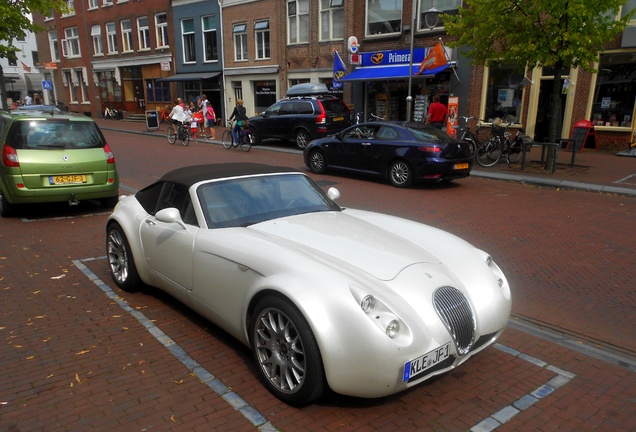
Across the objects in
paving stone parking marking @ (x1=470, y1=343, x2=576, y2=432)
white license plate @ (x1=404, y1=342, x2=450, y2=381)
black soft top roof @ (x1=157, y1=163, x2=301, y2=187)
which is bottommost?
paving stone parking marking @ (x1=470, y1=343, x2=576, y2=432)

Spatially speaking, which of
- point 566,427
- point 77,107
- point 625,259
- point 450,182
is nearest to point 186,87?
point 77,107

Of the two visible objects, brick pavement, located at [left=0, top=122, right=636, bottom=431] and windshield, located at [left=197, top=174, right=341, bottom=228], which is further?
windshield, located at [left=197, top=174, right=341, bottom=228]

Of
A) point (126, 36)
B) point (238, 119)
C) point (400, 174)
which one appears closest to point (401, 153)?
point (400, 174)

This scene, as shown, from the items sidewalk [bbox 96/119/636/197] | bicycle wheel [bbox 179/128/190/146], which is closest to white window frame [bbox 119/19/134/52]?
bicycle wheel [bbox 179/128/190/146]

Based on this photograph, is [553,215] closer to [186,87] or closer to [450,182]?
[450,182]

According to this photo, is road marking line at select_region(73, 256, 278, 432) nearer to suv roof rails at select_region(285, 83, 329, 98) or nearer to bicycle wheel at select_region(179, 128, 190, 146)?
bicycle wheel at select_region(179, 128, 190, 146)

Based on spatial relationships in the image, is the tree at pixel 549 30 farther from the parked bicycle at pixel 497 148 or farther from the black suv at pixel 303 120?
the black suv at pixel 303 120

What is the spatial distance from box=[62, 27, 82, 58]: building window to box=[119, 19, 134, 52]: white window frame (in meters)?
7.30

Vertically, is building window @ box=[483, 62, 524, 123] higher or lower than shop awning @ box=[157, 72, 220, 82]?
lower

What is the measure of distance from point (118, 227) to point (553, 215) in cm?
716

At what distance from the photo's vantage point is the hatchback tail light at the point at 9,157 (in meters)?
7.62

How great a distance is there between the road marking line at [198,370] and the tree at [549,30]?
11101mm

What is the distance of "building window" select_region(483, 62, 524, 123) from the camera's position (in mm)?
18188

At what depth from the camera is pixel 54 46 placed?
4372 centimetres
